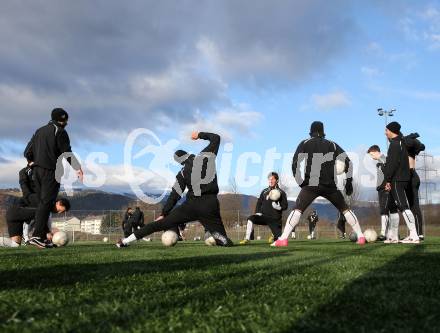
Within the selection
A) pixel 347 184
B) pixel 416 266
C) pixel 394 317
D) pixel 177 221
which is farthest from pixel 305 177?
pixel 394 317

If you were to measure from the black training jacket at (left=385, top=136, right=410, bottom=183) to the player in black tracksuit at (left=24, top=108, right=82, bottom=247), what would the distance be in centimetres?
660

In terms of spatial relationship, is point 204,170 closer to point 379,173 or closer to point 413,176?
point 413,176

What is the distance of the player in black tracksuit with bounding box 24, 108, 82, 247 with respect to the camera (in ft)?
29.6

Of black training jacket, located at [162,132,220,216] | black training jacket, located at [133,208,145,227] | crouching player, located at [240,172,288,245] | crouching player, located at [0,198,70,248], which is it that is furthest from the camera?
black training jacket, located at [133,208,145,227]

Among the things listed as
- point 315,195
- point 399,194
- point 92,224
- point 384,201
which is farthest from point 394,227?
point 92,224

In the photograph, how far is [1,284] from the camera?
3.62 m

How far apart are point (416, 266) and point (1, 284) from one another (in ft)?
13.0

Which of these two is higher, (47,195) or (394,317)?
(47,195)

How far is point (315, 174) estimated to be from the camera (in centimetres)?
990

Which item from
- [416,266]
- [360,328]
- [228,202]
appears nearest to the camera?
[360,328]

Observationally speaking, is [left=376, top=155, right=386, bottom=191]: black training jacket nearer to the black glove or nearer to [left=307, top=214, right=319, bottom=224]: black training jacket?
the black glove

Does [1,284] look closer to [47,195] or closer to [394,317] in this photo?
[394,317]

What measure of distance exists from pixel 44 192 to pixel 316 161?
527 cm

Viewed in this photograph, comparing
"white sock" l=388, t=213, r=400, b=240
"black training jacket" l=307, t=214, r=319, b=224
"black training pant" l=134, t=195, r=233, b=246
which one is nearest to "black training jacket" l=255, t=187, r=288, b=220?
"white sock" l=388, t=213, r=400, b=240
